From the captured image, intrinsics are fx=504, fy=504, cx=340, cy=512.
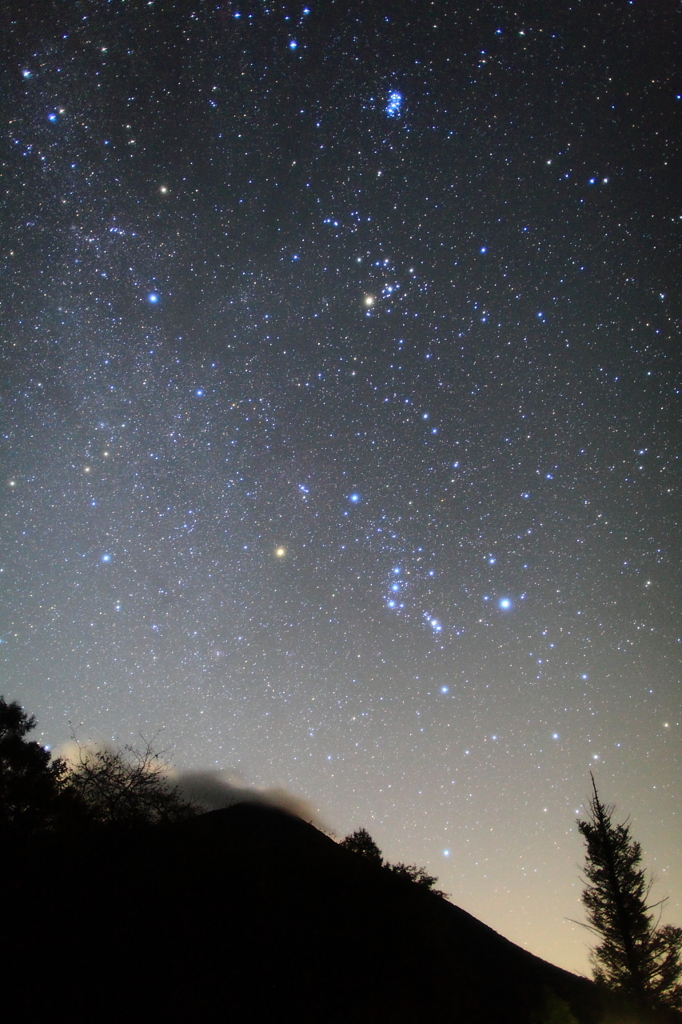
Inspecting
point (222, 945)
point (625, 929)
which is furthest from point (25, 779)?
point (625, 929)

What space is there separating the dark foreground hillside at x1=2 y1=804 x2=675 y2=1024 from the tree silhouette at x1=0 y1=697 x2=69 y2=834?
2.25 metres

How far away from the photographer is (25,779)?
15094 millimetres

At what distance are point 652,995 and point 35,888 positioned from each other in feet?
61.2

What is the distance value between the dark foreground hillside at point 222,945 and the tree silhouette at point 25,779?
2250mm

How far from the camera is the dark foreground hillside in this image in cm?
860

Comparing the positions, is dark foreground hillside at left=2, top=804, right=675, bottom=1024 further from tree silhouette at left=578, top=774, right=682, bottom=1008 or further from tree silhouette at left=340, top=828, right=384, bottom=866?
tree silhouette at left=340, top=828, right=384, bottom=866

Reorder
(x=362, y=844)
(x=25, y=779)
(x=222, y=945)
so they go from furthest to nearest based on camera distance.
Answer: (x=362, y=844) → (x=25, y=779) → (x=222, y=945)

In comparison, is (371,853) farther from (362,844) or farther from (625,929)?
(625,929)

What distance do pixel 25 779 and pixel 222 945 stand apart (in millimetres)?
8289

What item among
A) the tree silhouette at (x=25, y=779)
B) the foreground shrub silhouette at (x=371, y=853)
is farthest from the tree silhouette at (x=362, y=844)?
the tree silhouette at (x=25, y=779)

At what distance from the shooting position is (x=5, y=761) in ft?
51.6

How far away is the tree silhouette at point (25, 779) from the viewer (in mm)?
13758

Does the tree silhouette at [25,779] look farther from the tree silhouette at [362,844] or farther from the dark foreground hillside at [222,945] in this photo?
the tree silhouette at [362,844]

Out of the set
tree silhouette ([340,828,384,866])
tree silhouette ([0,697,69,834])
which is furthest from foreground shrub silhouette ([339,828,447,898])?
tree silhouette ([0,697,69,834])
